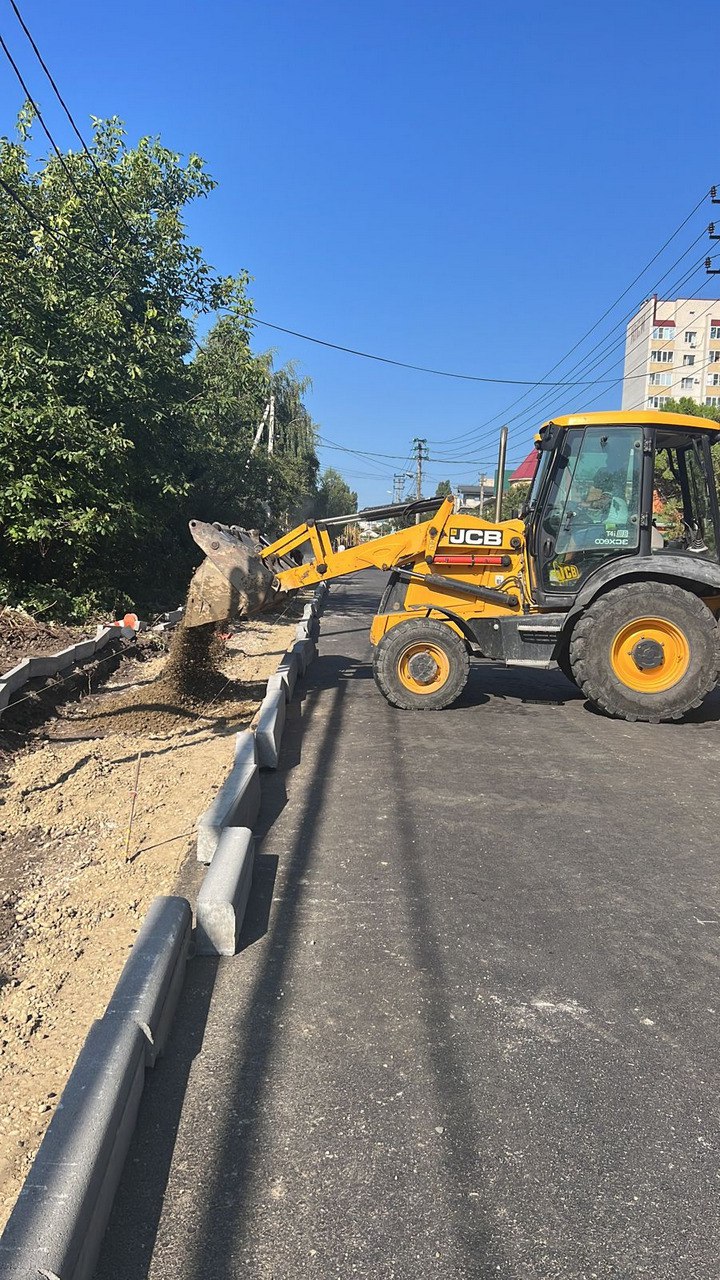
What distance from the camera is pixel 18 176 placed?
13.1 m

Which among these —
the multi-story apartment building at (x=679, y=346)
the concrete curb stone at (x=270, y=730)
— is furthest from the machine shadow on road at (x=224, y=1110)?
the multi-story apartment building at (x=679, y=346)

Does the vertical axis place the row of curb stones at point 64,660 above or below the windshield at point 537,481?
below

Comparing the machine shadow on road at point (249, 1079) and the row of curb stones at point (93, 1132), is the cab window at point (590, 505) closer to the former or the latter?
the machine shadow on road at point (249, 1079)

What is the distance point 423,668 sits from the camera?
27.2ft

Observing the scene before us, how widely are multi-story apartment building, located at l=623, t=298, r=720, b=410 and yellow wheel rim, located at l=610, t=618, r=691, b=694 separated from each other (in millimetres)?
86358

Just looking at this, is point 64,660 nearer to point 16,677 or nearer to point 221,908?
point 16,677

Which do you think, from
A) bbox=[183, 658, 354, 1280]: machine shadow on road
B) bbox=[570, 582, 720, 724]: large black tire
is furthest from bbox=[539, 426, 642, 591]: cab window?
bbox=[183, 658, 354, 1280]: machine shadow on road

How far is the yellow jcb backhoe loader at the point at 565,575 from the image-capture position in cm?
763

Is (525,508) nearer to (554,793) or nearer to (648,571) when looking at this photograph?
(648,571)

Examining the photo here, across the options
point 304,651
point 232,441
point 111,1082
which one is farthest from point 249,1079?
point 232,441

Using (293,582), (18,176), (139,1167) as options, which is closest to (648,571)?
(293,582)

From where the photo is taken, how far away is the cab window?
780cm

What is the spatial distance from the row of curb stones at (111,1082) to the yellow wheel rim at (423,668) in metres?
4.07

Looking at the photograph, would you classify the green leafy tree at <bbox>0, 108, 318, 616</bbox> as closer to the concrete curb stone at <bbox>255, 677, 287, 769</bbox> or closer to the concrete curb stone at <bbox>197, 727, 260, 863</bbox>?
the concrete curb stone at <bbox>255, 677, 287, 769</bbox>
